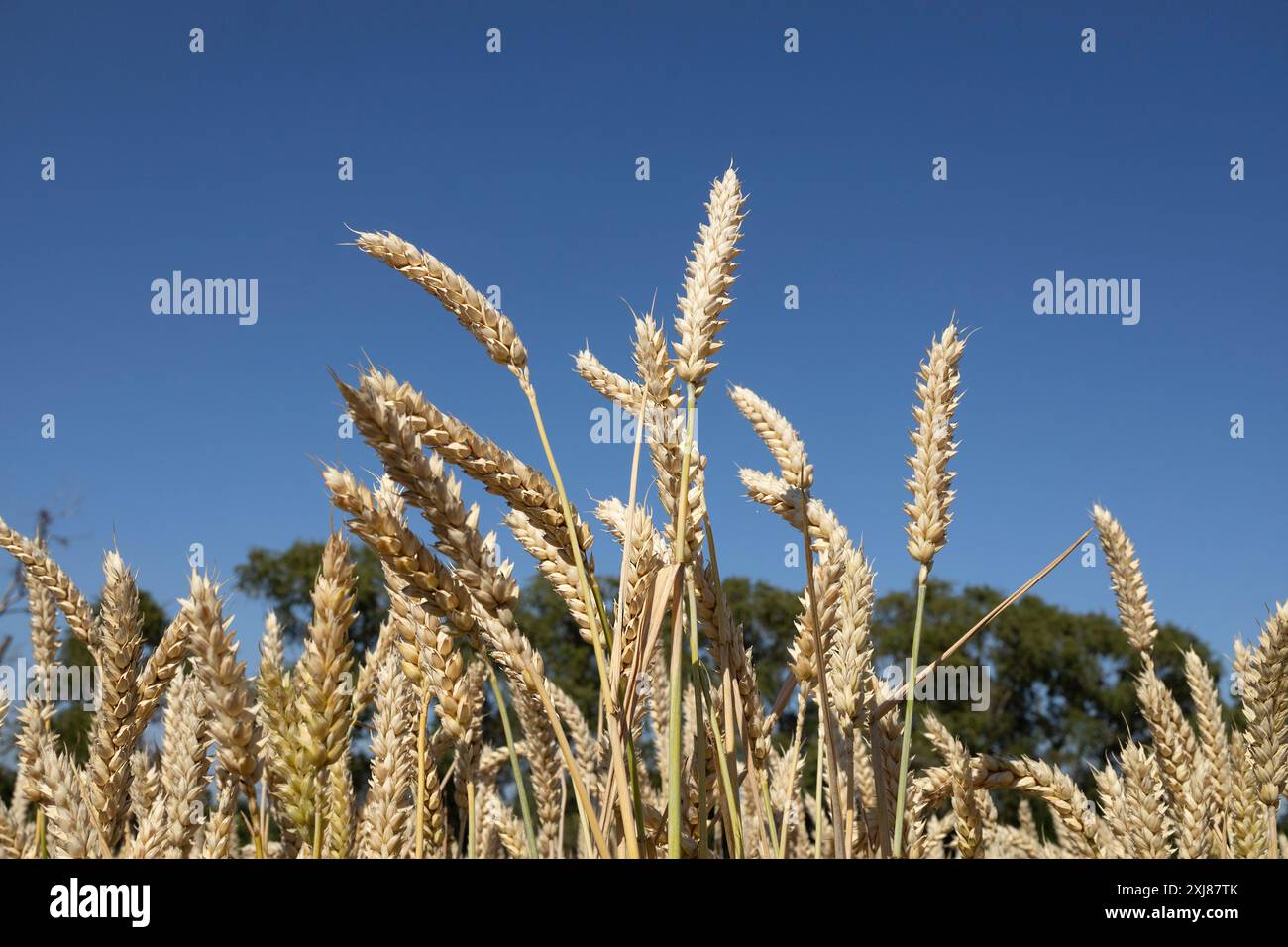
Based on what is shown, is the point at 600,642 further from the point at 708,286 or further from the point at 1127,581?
the point at 1127,581

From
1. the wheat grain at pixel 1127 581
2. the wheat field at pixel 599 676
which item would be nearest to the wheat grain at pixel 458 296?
the wheat field at pixel 599 676

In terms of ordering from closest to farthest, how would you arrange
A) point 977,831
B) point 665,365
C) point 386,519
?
point 386,519
point 665,365
point 977,831

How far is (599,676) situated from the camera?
187 centimetres

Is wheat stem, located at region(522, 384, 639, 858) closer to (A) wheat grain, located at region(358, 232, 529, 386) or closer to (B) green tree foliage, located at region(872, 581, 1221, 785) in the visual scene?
(A) wheat grain, located at region(358, 232, 529, 386)

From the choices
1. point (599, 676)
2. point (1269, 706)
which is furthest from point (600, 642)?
point (1269, 706)

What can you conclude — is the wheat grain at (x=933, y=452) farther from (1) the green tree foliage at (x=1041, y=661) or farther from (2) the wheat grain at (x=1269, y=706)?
(1) the green tree foliage at (x=1041, y=661)

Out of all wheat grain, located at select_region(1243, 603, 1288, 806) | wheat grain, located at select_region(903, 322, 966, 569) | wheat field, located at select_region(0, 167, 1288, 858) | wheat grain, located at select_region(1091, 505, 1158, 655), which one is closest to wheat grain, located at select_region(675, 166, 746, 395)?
wheat field, located at select_region(0, 167, 1288, 858)

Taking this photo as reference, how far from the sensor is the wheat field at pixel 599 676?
1402mm

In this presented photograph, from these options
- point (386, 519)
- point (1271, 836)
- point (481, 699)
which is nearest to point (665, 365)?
point (386, 519)
